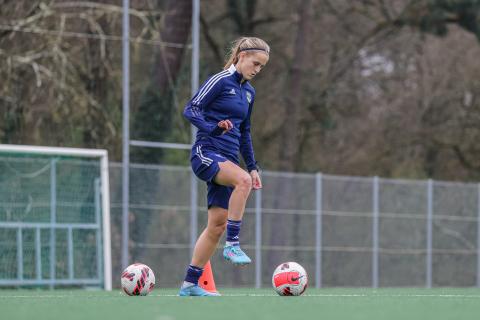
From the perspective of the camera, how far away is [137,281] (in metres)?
9.68

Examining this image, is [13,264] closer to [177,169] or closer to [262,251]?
[177,169]

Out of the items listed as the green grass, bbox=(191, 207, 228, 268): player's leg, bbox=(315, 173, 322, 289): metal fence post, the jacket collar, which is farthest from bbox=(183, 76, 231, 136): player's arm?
bbox=(315, 173, 322, 289): metal fence post

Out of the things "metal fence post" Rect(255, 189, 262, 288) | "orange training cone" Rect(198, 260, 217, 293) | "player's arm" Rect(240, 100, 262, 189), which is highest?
Answer: "player's arm" Rect(240, 100, 262, 189)

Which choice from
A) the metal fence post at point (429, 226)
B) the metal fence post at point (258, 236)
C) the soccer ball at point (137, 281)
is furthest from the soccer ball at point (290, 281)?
the metal fence post at point (429, 226)

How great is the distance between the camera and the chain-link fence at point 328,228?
19.4 meters

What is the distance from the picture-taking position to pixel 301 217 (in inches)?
851

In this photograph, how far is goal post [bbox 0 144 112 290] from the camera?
54.2 ft

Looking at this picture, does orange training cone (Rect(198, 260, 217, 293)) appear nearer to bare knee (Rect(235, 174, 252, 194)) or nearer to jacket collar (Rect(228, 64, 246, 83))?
bare knee (Rect(235, 174, 252, 194))

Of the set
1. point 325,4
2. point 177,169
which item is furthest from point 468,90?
point 177,169

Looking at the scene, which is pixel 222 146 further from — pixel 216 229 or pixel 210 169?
pixel 216 229

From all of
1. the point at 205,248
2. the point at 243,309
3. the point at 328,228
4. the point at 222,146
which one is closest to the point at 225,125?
the point at 222,146

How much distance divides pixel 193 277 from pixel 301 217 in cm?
1196

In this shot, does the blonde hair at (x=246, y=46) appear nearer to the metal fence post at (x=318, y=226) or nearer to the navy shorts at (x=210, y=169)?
the navy shorts at (x=210, y=169)

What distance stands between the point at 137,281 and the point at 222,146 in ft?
4.11
